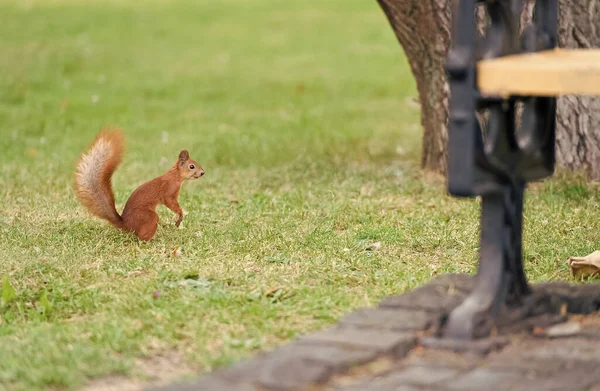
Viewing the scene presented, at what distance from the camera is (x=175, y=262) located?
4.31m

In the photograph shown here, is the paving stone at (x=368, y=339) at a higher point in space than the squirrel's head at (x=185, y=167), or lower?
lower

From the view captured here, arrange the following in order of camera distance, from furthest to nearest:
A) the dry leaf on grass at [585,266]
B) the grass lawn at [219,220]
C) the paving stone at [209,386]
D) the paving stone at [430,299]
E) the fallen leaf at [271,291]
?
the dry leaf on grass at [585,266]
the fallen leaf at [271,291]
the grass lawn at [219,220]
the paving stone at [430,299]
the paving stone at [209,386]

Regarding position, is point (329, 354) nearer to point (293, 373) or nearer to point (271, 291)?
point (293, 373)

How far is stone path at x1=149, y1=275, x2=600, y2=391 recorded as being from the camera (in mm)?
2736

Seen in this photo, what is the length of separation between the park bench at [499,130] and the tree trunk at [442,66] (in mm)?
2274

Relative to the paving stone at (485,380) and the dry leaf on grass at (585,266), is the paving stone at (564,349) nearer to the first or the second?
the paving stone at (485,380)

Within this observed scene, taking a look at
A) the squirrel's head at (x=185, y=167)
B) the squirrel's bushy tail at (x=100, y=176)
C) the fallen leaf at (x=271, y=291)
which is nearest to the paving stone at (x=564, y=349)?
the fallen leaf at (x=271, y=291)

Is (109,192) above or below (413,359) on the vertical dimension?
above

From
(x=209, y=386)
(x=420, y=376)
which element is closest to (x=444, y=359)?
(x=420, y=376)

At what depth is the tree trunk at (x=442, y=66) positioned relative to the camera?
5699 millimetres

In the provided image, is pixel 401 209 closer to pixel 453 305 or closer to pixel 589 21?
pixel 589 21

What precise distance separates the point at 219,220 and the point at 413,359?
235 centimetres

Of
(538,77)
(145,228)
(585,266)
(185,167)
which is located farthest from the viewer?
(185,167)

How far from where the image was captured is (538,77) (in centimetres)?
296
